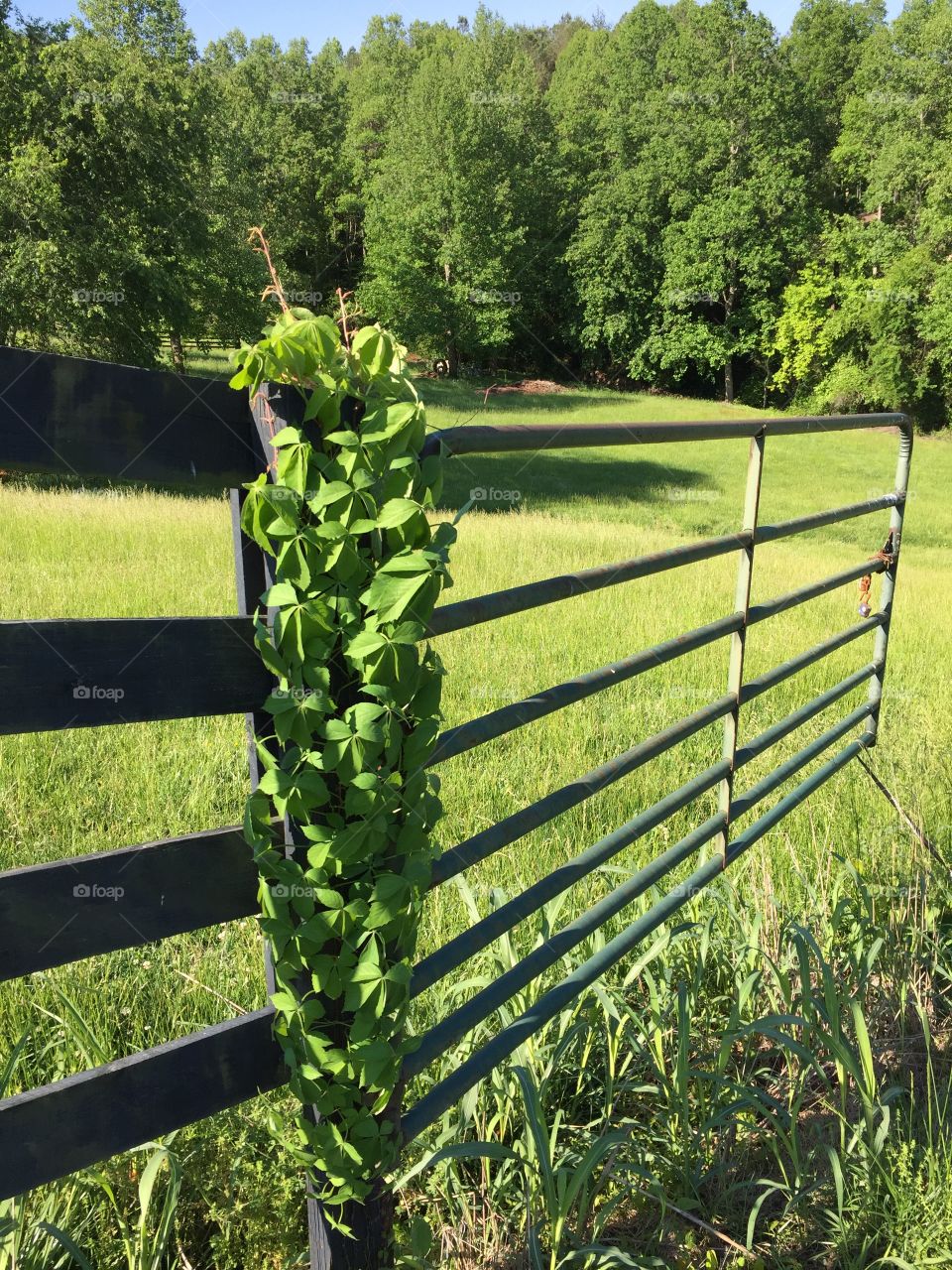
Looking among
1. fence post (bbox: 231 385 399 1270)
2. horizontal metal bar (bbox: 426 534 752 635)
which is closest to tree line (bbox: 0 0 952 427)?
horizontal metal bar (bbox: 426 534 752 635)

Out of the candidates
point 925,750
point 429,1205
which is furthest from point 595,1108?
point 925,750

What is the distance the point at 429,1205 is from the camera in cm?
202

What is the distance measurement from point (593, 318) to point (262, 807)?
4849 centimetres

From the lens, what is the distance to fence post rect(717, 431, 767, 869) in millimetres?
2959

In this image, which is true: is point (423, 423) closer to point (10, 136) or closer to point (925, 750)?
point (925, 750)

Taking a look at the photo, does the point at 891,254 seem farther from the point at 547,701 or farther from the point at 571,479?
the point at 547,701

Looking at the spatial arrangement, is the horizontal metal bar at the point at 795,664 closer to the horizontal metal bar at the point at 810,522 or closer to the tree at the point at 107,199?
the horizontal metal bar at the point at 810,522

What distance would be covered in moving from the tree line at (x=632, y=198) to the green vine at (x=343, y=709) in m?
24.6

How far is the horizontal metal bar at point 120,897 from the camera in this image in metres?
1.31

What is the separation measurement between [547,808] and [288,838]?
78cm

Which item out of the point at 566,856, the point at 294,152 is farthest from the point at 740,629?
the point at 294,152

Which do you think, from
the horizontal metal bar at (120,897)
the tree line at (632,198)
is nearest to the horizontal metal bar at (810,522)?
the horizontal metal bar at (120,897)

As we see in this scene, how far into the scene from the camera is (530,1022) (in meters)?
2.03

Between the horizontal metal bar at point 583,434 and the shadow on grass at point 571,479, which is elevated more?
the horizontal metal bar at point 583,434
